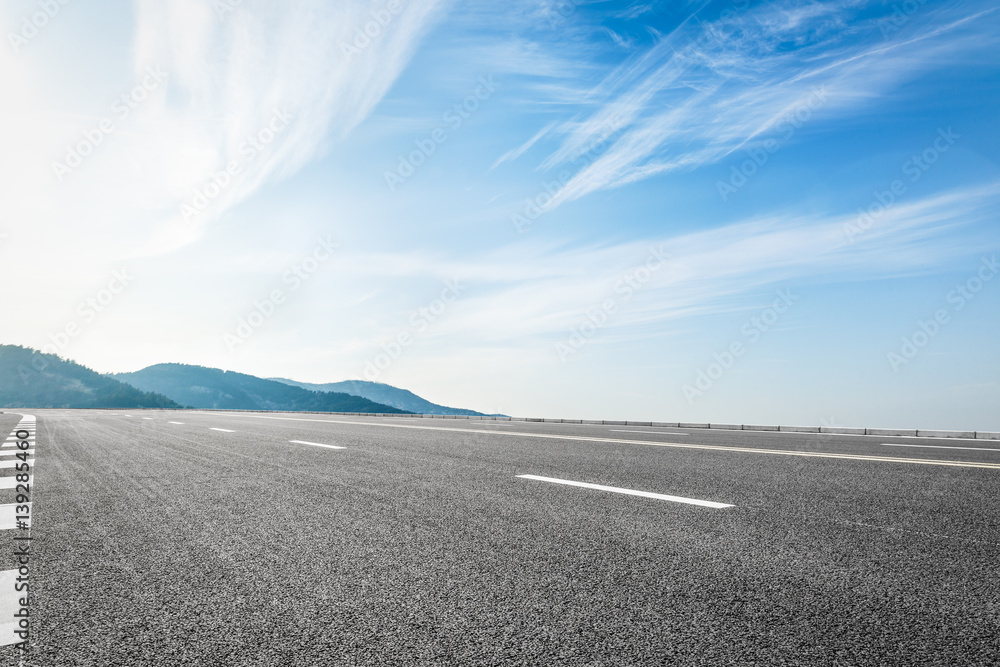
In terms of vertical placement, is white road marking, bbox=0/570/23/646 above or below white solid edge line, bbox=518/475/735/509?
below

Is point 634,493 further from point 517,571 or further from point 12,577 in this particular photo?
point 12,577

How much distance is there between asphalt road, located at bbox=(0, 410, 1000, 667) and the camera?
7.20 feet

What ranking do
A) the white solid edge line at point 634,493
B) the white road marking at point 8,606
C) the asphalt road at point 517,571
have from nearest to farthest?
the asphalt road at point 517,571, the white road marking at point 8,606, the white solid edge line at point 634,493

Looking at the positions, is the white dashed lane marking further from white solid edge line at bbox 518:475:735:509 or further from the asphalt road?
white solid edge line at bbox 518:475:735:509

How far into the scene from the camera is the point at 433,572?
3084 mm

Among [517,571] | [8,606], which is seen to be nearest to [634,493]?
[517,571]

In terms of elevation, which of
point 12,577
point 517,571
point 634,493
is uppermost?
point 634,493

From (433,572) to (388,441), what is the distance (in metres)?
8.94

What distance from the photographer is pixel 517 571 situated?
3.07 m

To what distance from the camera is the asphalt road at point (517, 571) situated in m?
2.19

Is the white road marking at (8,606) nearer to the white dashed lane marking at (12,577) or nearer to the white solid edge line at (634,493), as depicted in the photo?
the white dashed lane marking at (12,577)

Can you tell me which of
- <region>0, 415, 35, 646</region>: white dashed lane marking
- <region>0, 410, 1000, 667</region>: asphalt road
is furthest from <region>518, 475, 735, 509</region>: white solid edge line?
<region>0, 415, 35, 646</region>: white dashed lane marking

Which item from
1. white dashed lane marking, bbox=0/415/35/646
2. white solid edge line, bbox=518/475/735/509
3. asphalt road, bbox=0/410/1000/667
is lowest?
white dashed lane marking, bbox=0/415/35/646

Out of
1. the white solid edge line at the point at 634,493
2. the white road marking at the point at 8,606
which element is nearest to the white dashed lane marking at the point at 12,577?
the white road marking at the point at 8,606
